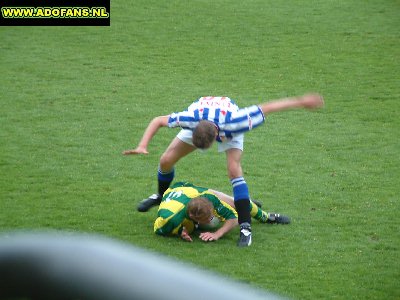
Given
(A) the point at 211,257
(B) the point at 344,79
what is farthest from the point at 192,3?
(A) the point at 211,257

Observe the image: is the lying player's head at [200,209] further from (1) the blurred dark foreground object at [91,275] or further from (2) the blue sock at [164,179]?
(1) the blurred dark foreground object at [91,275]

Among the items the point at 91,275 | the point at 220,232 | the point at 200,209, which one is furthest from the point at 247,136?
the point at 91,275

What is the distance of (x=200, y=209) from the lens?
20.7ft

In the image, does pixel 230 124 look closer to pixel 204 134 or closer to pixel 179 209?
pixel 204 134

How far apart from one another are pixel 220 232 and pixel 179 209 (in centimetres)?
39

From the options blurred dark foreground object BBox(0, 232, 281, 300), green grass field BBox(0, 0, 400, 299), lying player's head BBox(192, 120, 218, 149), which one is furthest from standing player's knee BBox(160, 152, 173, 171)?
blurred dark foreground object BBox(0, 232, 281, 300)

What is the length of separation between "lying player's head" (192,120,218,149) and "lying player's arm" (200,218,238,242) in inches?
35.1

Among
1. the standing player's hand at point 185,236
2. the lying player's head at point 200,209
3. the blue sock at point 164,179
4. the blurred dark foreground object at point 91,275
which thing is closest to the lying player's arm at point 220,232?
the standing player's hand at point 185,236

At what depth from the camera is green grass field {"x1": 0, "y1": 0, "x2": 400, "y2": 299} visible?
6.55m

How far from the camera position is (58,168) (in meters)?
8.66

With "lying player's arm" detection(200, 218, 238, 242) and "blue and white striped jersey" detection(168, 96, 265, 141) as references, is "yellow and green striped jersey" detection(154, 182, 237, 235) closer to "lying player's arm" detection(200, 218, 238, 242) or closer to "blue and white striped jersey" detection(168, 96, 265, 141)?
"lying player's arm" detection(200, 218, 238, 242)

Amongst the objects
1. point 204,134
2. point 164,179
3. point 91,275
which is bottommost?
point 164,179

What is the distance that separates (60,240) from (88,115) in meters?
9.60

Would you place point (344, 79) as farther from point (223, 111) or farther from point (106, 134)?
point (223, 111)
